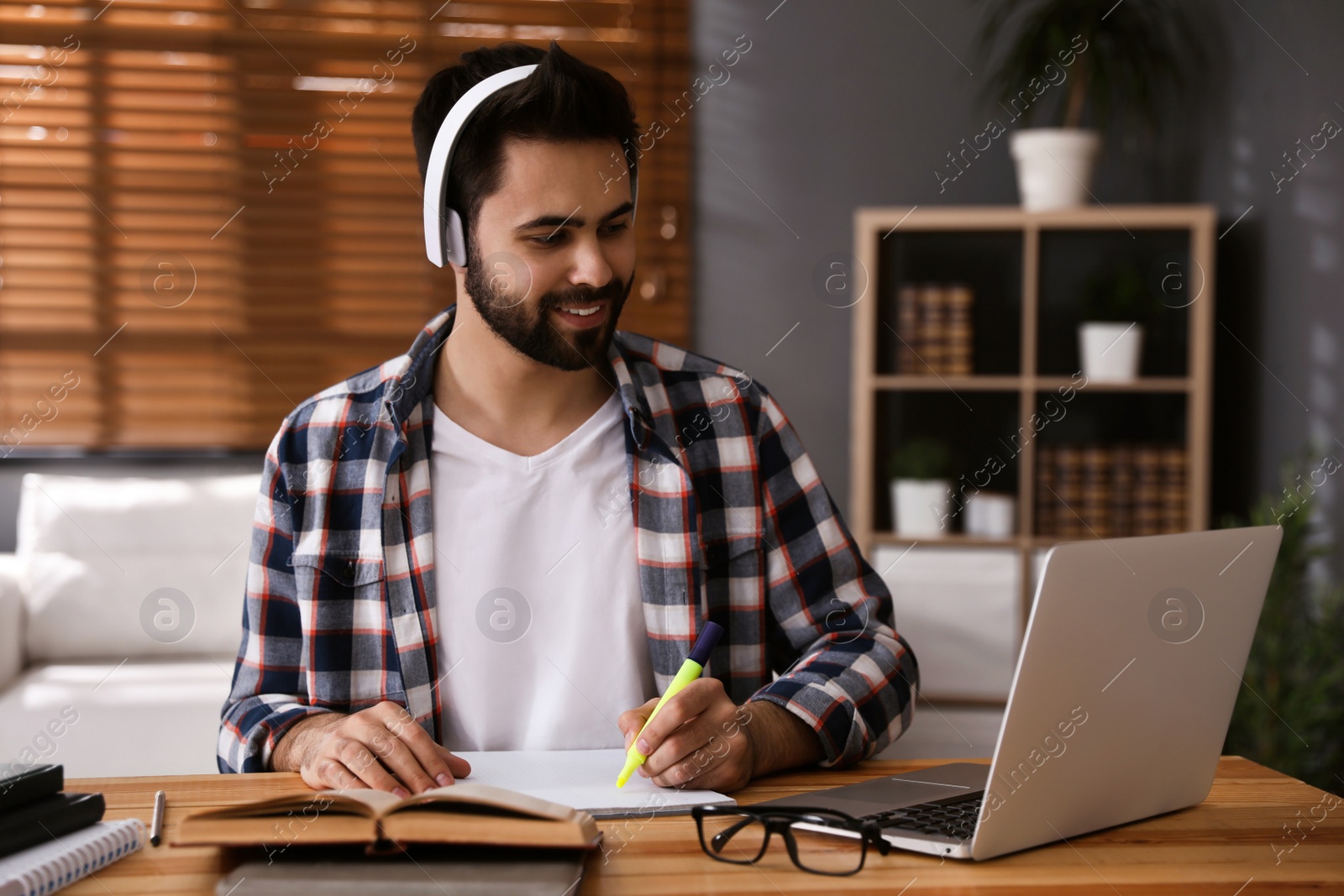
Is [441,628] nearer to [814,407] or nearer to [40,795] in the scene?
[40,795]

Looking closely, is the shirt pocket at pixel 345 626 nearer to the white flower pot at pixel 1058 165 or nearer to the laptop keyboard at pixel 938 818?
the laptop keyboard at pixel 938 818

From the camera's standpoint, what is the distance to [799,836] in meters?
0.85

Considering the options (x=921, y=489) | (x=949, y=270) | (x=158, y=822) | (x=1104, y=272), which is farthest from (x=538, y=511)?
(x=1104, y=272)

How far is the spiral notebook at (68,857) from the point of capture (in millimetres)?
716

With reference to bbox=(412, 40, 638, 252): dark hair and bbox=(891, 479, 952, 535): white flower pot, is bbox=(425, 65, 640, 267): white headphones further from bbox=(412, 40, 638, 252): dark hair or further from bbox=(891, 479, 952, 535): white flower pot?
bbox=(891, 479, 952, 535): white flower pot

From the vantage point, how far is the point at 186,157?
321 cm

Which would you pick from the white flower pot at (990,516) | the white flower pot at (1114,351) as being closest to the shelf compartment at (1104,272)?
the white flower pot at (1114,351)

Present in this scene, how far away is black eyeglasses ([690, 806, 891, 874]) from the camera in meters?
0.79

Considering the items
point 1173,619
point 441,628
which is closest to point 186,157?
point 441,628

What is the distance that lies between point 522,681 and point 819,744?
0.42m

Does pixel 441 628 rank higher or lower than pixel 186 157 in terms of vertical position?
lower

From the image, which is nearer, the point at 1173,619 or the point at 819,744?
the point at 1173,619

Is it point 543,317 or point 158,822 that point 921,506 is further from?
point 158,822

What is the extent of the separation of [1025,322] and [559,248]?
5.86ft
